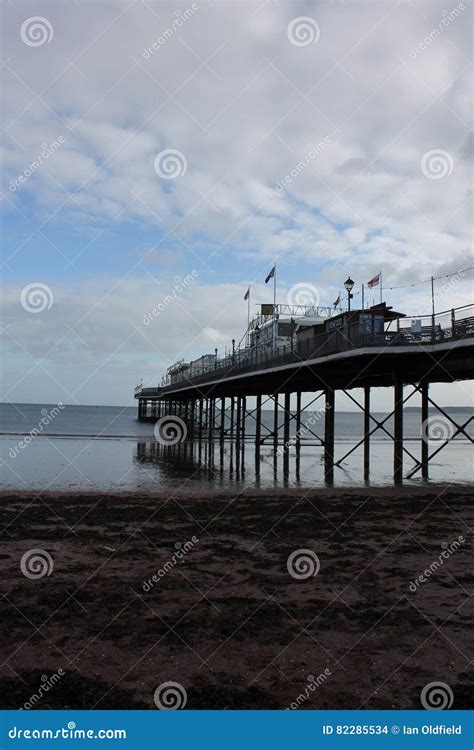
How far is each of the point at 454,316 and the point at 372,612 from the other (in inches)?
527

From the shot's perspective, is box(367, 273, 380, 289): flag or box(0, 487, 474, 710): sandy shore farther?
box(367, 273, 380, 289): flag

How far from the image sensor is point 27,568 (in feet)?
31.3

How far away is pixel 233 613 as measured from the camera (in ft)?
24.2

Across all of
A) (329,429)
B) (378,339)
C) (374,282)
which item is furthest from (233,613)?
(329,429)

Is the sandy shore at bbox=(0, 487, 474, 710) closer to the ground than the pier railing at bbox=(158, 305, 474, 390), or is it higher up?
closer to the ground

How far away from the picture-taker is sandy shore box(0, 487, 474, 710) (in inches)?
211

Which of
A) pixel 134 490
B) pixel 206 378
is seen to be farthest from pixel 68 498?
pixel 206 378

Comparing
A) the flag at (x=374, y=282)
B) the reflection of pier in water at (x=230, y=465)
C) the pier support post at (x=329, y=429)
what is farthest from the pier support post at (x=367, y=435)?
the flag at (x=374, y=282)

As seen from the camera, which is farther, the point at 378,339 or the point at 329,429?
the point at 329,429

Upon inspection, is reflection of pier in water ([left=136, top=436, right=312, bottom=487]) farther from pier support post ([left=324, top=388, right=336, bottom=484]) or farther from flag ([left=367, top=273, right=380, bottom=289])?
Answer: flag ([left=367, top=273, right=380, bottom=289])

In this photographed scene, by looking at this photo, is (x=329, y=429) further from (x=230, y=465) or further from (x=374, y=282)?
(x=374, y=282)

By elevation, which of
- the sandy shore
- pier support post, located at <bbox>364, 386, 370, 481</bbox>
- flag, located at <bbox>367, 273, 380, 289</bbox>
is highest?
flag, located at <bbox>367, 273, 380, 289</bbox>

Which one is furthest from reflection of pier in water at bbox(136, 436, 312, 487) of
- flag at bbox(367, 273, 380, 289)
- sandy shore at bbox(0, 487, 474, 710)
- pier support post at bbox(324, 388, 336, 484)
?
Result: sandy shore at bbox(0, 487, 474, 710)

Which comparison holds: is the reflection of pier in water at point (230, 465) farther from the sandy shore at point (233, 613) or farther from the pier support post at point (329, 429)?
the sandy shore at point (233, 613)
